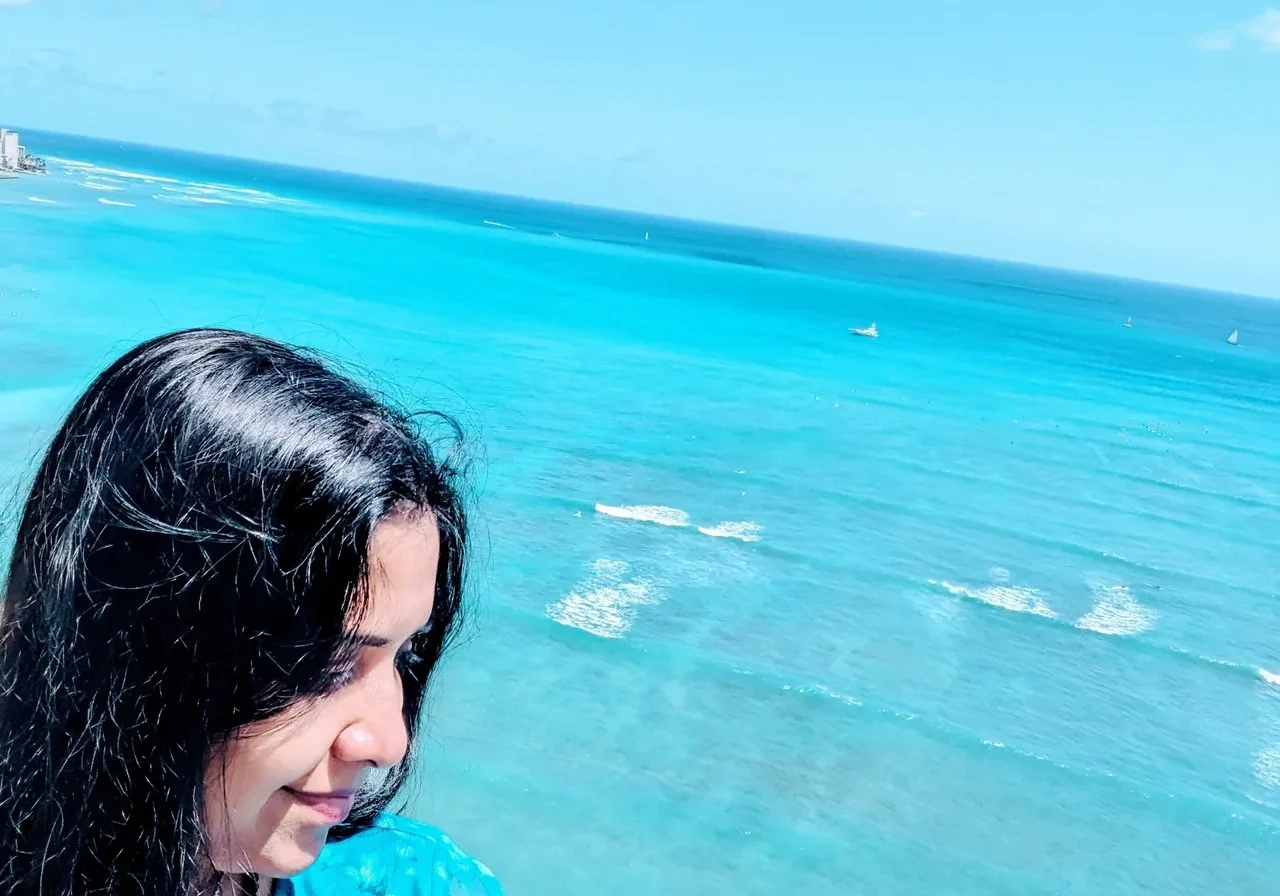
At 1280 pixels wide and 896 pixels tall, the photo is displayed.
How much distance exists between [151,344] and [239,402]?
172 millimetres

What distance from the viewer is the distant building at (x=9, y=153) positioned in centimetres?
6044

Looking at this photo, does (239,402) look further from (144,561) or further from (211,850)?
(211,850)

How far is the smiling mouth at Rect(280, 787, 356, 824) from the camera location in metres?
1.09

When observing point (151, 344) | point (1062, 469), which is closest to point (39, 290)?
point (1062, 469)

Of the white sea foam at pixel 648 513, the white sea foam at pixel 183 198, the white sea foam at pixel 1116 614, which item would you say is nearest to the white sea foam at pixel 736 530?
the white sea foam at pixel 648 513

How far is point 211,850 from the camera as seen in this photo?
44.1 inches

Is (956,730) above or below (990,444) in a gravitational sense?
below

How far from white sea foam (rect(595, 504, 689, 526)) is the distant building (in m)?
63.6

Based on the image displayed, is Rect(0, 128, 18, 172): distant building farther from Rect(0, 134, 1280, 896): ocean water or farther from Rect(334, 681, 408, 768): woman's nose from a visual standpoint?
Rect(334, 681, 408, 768): woman's nose

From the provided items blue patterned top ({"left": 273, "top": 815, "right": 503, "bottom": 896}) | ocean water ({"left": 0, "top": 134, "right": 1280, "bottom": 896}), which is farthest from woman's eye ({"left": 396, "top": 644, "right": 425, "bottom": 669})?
ocean water ({"left": 0, "top": 134, "right": 1280, "bottom": 896})

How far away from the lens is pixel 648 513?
14867 millimetres

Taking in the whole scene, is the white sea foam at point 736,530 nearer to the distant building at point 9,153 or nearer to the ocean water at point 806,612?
the ocean water at point 806,612

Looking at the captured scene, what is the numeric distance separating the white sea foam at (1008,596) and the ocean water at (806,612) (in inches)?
3.2

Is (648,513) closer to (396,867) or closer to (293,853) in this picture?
(396,867)
